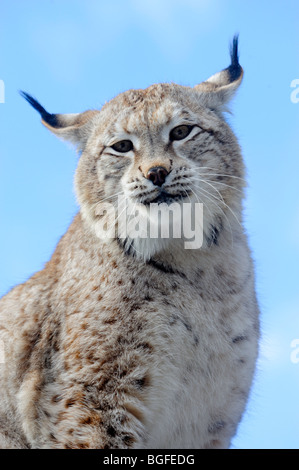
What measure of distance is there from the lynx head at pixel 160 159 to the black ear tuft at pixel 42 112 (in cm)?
2

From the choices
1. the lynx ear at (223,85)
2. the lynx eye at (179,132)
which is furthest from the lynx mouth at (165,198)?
the lynx ear at (223,85)

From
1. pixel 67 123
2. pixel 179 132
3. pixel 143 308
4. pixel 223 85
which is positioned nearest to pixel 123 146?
pixel 179 132

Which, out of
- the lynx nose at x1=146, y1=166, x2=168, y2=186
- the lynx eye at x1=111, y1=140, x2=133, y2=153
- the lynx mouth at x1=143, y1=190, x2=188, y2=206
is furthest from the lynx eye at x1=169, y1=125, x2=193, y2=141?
the lynx mouth at x1=143, y1=190, x2=188, y2=206

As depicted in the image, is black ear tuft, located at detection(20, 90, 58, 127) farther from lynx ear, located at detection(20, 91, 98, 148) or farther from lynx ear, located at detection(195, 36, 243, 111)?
lynx ear, located at detection(195, 36, 243, 111)

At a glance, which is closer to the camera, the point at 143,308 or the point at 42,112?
the point at 143,308

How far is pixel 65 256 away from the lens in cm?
671

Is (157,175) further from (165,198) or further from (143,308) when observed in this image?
(143,308)

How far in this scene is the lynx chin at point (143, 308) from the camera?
5.71 metres

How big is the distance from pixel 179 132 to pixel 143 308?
170 cm

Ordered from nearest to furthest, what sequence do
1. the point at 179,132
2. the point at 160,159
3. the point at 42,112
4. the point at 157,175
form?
the point at 157,175, the point at 160,159, the point at 179,132, the point at 42,112

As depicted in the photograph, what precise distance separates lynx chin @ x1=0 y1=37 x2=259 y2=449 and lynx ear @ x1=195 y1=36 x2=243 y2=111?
0.07 feet

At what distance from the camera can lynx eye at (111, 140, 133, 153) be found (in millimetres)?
6398

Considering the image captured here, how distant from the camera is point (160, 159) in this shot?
5.99 meters

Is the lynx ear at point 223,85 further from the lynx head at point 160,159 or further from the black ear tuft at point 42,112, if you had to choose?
the black ear tuft at point 42,112
